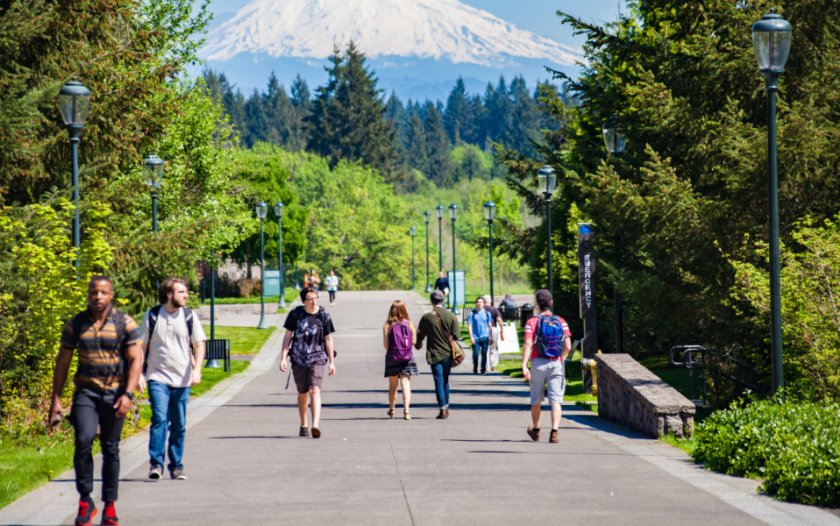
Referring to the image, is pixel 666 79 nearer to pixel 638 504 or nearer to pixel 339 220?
pixel 638 504

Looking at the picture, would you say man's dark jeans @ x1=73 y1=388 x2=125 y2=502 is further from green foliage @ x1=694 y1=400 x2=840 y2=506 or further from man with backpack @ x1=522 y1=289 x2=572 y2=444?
man with backpack @ x1=522 y1=289 x2=572 y2=444

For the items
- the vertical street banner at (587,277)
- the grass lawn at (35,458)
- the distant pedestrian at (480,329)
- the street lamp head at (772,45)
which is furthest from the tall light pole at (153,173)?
the street lamp head at (772,45)

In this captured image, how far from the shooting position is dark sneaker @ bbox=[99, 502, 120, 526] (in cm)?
955

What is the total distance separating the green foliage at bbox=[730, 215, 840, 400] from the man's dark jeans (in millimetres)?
9271

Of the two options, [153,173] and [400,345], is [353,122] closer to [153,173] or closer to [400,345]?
→ [153,173]

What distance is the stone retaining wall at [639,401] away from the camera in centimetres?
1595

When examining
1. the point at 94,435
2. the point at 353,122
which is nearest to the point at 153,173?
the point at 94,435

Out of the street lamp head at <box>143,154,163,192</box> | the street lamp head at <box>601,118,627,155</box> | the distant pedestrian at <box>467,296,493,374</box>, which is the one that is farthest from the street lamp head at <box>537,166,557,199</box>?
the street lamp head at <box>143,154,163,192</box>

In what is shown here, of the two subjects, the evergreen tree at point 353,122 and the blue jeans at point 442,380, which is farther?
the evergreen tree at point 353,122

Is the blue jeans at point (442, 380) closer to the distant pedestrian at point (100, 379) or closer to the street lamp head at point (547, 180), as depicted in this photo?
the street lamp head at point (547, 180)

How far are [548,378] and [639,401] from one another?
4.92 ft

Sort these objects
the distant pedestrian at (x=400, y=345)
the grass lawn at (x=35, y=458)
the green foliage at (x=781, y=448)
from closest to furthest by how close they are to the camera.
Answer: the green foliage at (x=781, y=448) → the grass lawn at (x=35, y=458) → the distant pedestrian at (x=400, y=345)

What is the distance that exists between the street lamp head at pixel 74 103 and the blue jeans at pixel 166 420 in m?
7.12

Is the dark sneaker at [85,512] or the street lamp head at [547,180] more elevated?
the street lamp head at [547,180]
